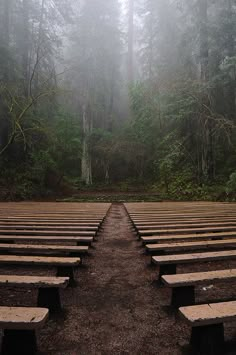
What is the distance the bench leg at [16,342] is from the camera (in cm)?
144

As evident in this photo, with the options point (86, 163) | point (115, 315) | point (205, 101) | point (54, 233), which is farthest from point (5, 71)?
point (115, 315)

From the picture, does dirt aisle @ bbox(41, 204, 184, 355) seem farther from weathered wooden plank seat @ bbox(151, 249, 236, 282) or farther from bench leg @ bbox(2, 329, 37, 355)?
weathered wooden plank seat @ bbox(151, 249, 236, 282)

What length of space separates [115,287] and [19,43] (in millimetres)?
22246

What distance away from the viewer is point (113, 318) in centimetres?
193

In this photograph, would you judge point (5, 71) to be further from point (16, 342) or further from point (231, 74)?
point (16, 342)

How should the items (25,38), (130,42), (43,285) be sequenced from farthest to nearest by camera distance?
1. (130,42)
2. (25,38)
3. (43,285)

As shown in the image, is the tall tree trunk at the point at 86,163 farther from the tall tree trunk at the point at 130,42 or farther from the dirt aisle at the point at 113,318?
the dirt aisle at the point at 113,318

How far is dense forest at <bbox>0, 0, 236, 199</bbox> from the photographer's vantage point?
1566 cm

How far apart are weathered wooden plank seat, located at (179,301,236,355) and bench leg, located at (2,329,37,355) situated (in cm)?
92

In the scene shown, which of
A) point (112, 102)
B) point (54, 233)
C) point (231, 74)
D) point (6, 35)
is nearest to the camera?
point (54, 233)

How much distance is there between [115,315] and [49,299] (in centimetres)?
54

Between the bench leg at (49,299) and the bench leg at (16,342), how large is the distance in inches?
22.0

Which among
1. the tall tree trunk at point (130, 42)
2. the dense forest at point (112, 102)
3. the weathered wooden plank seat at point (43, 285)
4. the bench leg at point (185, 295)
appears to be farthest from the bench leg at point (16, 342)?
the tall tree trunk at point (130, 42)

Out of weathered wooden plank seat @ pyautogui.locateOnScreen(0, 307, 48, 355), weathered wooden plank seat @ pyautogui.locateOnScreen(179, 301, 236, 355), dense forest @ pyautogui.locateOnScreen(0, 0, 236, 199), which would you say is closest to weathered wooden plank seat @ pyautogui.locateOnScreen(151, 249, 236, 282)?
weathered wooden plank seat @ pyautogui.locateOnScreen(179, 301, 236, 355)
